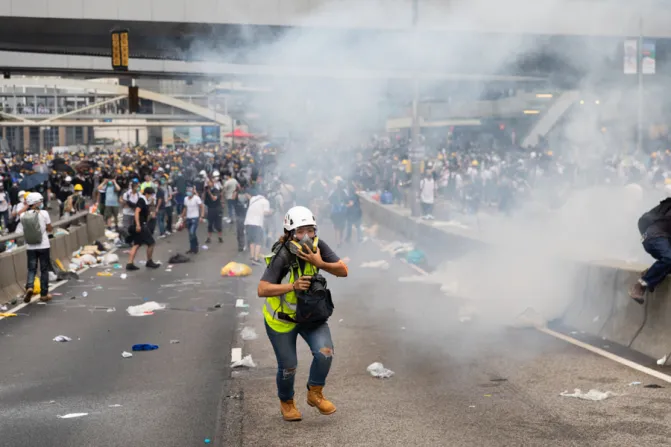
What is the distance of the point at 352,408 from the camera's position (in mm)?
7375

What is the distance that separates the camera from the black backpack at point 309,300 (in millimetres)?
6660

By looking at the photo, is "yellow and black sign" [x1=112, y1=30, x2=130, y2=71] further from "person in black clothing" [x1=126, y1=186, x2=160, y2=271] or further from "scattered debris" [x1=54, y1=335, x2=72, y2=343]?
"scattered debris" [x1=54, y1=335, x2=72, y2=343]

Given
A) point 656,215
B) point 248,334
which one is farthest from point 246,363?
point 656,215

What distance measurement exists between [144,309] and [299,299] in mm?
7281

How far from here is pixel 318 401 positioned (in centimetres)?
696

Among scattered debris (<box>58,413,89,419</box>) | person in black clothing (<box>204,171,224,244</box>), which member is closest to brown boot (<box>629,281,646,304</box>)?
scattered debris (<box>58,413,89,419</box>)

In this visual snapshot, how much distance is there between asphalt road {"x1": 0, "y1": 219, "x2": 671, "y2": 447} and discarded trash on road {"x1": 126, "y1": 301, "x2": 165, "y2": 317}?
0.71ft

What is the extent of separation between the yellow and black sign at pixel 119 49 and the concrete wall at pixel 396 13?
82cm

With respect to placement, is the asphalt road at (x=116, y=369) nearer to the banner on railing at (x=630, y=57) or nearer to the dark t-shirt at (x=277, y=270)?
the dark t-shirt at (x=277, y=270)

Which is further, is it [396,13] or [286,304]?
[396,13]

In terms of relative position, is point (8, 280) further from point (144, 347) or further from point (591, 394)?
point (591, 394)

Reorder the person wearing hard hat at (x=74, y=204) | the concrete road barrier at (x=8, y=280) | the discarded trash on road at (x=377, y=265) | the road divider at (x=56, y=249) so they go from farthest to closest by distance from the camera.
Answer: the person wearing hard hat at (x=74, y=204)
the discarded trash on road at (x=377, y=265)
the road divider at (x=56, y=249)
the concrete road barrier at (x=8, y=280)

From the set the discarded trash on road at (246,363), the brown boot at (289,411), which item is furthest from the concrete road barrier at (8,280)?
the brown boot at (289,411)

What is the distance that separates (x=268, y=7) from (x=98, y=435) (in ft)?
55.3
